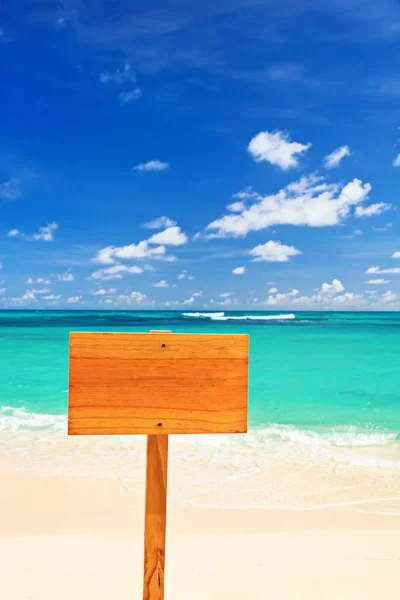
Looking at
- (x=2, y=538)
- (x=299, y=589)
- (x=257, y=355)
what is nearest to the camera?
(x=299, y=589)

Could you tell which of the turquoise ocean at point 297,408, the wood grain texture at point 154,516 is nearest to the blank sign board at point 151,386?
the wood grain texture at point 154,516

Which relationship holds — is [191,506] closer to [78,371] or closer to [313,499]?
[313,499]

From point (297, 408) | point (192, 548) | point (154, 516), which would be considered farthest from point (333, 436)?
point (154, 516)

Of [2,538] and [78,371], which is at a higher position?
[78,371]

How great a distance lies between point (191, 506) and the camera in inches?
180

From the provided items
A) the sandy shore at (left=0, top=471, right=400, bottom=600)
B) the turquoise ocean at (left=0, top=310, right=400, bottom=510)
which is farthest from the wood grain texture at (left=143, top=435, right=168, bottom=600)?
the turquoise ocean at (left=0, top=310, right=400, bottom=510)

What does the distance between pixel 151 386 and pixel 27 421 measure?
7.61 m

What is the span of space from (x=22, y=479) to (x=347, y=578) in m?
3.57

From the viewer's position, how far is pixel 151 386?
1.79 metres

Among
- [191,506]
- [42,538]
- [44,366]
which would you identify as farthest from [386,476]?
[44,366]

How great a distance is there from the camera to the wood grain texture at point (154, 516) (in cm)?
192

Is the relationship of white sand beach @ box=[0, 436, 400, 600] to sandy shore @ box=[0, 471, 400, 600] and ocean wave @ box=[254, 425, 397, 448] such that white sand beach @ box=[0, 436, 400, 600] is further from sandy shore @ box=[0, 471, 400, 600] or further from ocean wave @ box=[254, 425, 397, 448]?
ocean wave @ box=[254, 425, 397, 448]

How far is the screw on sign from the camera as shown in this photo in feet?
5.78

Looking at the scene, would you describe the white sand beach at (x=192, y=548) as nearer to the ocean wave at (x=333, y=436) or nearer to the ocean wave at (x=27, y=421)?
the ocean wave at (x=333, y=436)
